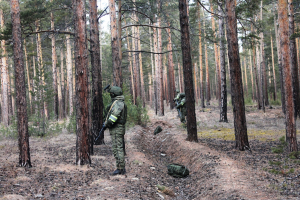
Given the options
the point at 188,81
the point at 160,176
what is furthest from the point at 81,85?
the point at 188,81

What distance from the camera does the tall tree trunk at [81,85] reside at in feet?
21.3

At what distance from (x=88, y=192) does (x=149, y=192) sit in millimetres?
1255

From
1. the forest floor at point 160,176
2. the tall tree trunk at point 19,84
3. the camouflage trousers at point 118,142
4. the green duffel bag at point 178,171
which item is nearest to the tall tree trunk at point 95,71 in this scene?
the forest floor at point 160,176

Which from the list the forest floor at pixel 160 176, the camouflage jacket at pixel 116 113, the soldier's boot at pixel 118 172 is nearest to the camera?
the forest floor at pixel 160 176

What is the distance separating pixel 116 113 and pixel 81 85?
139cm

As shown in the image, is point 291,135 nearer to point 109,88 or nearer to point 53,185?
point 109,88

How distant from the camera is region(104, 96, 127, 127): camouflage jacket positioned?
5.81 metres

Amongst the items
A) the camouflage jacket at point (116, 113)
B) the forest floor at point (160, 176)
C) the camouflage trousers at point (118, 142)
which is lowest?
the forest floor at point (160, 176)

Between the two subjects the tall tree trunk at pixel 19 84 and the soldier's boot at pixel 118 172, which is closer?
the soldier's boot at pixel 118 172

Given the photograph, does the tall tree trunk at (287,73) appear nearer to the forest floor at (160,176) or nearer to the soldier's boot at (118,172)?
the forest floor at (160,176)

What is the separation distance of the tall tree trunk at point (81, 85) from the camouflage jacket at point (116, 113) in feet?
2.82

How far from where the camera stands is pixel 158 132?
46.0ft

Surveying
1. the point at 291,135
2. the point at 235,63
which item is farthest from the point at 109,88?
the point at 291,135

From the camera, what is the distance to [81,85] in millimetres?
6473
